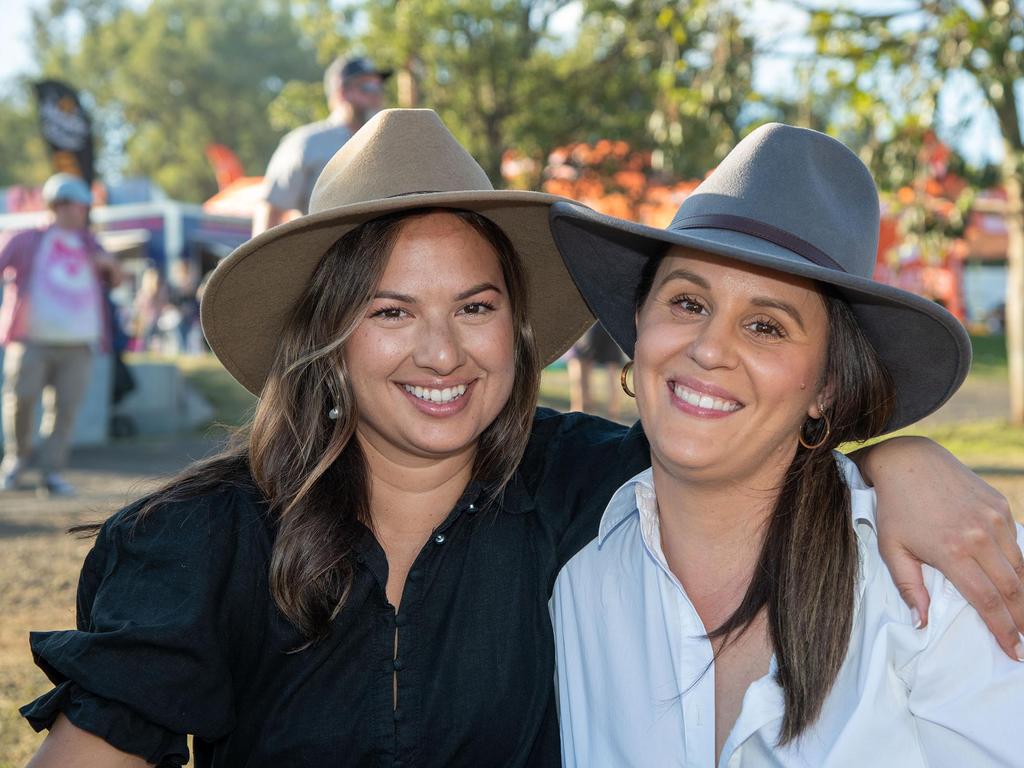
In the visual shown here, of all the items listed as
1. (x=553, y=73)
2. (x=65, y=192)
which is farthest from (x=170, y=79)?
(x=65, y=192)

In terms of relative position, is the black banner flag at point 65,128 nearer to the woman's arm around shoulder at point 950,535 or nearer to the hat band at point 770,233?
the hat band at point 770,233

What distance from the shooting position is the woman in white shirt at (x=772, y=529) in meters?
2.09

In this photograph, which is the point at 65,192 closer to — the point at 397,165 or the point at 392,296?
the point at 397,165

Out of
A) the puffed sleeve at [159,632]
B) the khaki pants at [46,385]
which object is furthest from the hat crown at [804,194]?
the khaki pants at [46,385]

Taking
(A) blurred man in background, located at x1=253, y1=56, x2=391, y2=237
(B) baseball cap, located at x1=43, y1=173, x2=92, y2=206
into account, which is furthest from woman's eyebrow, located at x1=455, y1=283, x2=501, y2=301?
(B) baseball cap, located at x1=43, y1=173, x2=92, y2=206

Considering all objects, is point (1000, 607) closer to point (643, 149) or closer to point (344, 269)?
point (344, 269)

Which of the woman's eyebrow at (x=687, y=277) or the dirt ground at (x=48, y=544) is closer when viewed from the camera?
the woman's eyebrow at (x=687, y=277)

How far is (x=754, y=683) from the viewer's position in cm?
222

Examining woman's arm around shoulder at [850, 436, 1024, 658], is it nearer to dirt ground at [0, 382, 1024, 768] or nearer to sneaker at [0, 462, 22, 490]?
dirt ground at [0, 382, 1024, 768]

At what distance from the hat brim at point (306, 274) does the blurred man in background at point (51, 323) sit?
547cm

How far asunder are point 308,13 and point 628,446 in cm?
1727

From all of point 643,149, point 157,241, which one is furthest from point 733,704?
point 157,241

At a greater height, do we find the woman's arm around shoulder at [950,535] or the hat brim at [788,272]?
the hat brim at [788,272]

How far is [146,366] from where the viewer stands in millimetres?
12172
